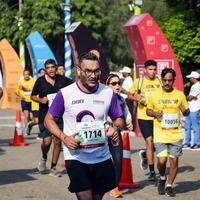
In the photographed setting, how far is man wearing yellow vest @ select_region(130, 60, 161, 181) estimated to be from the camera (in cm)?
1104

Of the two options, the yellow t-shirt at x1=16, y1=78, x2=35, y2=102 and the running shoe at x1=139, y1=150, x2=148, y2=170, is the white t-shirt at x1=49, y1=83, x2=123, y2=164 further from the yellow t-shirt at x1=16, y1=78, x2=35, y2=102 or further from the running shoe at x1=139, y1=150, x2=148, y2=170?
the yellow t-shirt at x1=16, y1=78, x2=35, y2=102

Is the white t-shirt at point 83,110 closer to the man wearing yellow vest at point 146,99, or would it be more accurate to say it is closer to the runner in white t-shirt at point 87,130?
the runner in white t-shirt at point 87,130

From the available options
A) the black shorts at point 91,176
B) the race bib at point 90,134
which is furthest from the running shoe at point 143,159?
the race bib at point 90,134

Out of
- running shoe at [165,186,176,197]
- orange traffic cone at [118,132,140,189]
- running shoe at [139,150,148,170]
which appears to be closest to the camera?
running shoe at [165,186,176,197]

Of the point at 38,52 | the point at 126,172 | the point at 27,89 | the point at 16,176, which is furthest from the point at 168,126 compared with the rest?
the point at 38,52

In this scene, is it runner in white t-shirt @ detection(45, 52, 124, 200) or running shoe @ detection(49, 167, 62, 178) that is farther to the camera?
running shoe @ detection(49, 167, 62, 178)

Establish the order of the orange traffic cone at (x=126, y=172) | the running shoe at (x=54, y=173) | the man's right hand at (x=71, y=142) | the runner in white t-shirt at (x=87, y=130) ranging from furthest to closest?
1. the running shoe at (x=54, y=173)
2. the orange traffic cone at (x=126, y=172)
3. the runner in white t-shirt at (x=87, y=130)
4. the man's right hand at (x=71, y=142)

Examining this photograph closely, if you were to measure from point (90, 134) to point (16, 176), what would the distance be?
5.27 m

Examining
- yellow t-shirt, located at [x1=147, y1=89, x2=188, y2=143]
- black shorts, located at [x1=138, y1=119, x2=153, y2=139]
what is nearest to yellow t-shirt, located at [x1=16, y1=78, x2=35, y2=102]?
black shorts, located at [x1=138, y1=119, x2=153, y2=139]

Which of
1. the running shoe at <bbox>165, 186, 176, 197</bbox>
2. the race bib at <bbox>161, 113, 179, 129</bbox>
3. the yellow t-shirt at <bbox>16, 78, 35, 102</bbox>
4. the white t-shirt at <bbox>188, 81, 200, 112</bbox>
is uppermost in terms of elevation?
the race bib at <bbox>161, 113, 179, 129</bbox>

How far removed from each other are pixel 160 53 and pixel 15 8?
41650mm

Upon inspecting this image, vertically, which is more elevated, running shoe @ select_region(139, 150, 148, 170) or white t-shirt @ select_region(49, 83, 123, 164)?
white t-shirt @ select_region(49, 83, 123, 164)

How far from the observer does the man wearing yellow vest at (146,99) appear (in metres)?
11.0

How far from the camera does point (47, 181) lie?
35.2 feet
